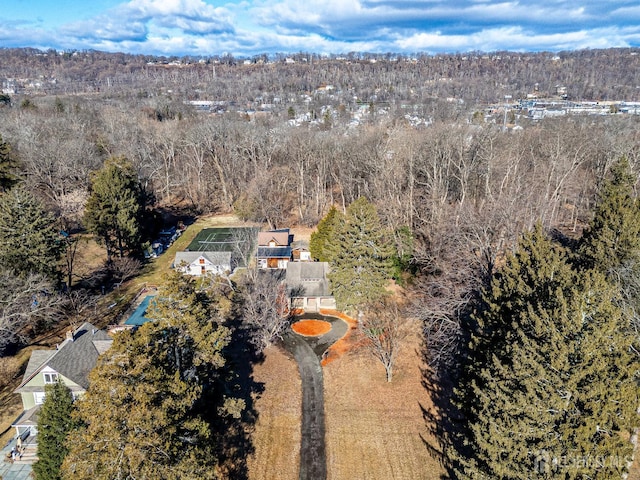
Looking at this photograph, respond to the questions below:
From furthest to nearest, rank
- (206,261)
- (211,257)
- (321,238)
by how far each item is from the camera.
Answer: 1. (211,257)
2. (206,261)
3. (321,238)

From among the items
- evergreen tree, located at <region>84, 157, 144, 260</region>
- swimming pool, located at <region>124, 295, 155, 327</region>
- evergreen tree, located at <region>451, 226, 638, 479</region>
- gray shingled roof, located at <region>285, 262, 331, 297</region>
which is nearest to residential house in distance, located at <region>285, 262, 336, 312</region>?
gray shingled roof, located at <region>285, 262, 331, 297</region>

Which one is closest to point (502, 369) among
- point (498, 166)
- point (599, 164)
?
point (498, 166)

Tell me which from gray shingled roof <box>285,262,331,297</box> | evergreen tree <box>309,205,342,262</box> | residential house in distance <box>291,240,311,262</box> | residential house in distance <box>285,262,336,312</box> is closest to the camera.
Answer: residential house in distance <box>285,262,336,312</box>

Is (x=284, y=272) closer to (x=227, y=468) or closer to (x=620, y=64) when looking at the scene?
(x=227, y=468)

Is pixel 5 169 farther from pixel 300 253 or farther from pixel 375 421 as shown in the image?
pixel 375 421

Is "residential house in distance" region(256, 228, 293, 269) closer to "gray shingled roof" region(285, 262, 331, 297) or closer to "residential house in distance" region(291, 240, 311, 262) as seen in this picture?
"residential house in distance" region(291, 240, 311, 262)

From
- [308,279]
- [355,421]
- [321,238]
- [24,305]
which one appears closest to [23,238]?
[24,305]

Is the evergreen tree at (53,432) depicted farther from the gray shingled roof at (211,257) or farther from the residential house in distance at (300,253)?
the residential house in distance at (300,253)
